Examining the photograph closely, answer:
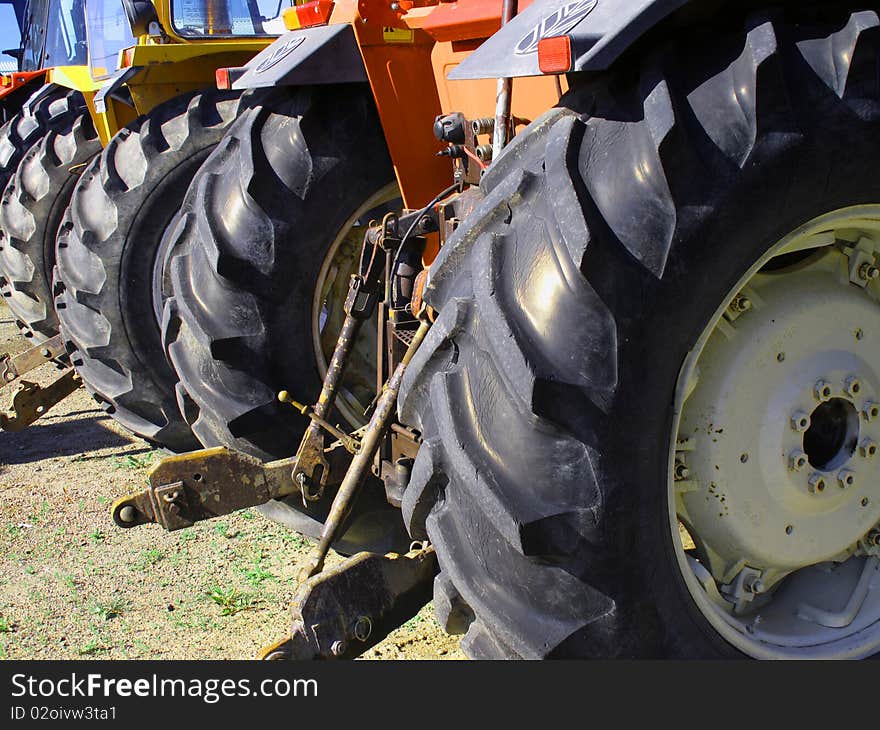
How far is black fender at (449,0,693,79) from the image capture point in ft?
5.34

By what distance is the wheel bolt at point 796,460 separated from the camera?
198 centimetres

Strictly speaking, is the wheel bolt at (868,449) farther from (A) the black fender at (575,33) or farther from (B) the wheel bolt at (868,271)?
(A) the black fender at (575,33)

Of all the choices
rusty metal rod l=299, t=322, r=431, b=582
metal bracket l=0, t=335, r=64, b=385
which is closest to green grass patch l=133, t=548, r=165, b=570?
rusty metal rod l=299, t=322, r=431, b=582

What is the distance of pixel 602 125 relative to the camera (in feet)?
5.65

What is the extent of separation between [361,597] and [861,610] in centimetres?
107

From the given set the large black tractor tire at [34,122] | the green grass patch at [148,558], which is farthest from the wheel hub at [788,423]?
the large black tractor tire at [34,122]

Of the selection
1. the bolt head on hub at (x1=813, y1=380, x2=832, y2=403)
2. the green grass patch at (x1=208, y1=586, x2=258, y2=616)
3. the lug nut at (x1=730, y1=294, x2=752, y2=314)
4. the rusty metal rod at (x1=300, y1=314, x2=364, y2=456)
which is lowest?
the green grass patch at (x1=208, y1=586, x2=258, y2=616)

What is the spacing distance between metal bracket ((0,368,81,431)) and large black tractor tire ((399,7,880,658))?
12.2 ft

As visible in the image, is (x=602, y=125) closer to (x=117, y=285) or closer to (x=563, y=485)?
(x=563, y=485)

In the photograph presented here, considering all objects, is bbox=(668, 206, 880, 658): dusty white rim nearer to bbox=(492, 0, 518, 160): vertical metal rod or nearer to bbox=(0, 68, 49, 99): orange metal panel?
bbox=(492, 0, 518, 160): vertical metal rod

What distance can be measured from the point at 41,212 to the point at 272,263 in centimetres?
→ 343

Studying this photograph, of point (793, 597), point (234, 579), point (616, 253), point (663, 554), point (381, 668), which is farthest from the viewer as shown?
point (234, 579)

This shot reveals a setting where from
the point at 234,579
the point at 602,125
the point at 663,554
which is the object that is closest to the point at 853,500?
the point at 663,554

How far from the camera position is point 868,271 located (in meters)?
2.12
